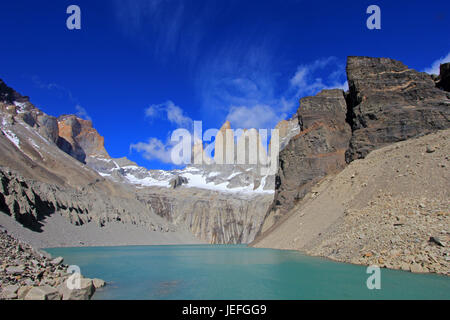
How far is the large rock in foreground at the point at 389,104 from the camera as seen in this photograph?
→ 113ft

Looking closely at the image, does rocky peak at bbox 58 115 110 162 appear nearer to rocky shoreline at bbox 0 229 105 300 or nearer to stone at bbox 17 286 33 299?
rocky shoreline at bbox 0 229 105 300

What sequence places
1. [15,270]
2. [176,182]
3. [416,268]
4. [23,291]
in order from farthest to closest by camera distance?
[176,182] → [416,268] → [15,270] → [23,291]

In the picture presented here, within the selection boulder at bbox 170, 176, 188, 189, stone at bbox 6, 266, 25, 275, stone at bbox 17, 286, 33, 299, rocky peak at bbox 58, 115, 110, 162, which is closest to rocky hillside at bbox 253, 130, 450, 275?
stone at bbox 17, 286, 33, 299

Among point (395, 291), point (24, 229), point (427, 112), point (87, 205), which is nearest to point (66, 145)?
point (87, 205)

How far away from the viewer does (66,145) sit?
419 ft

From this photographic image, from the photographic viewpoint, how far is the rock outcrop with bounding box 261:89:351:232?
42000 mm

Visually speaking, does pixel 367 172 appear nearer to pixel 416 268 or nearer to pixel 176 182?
pixel 416 268

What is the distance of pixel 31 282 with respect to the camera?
10.1 meters

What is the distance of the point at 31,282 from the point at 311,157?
38256 millimetres

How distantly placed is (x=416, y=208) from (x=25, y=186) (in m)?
52.2

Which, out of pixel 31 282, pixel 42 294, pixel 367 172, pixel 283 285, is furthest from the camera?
pixel 367 172

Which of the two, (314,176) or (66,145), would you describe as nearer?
(314,176)

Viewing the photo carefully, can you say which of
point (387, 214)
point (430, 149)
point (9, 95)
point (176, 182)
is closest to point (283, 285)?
point (387, 214)
